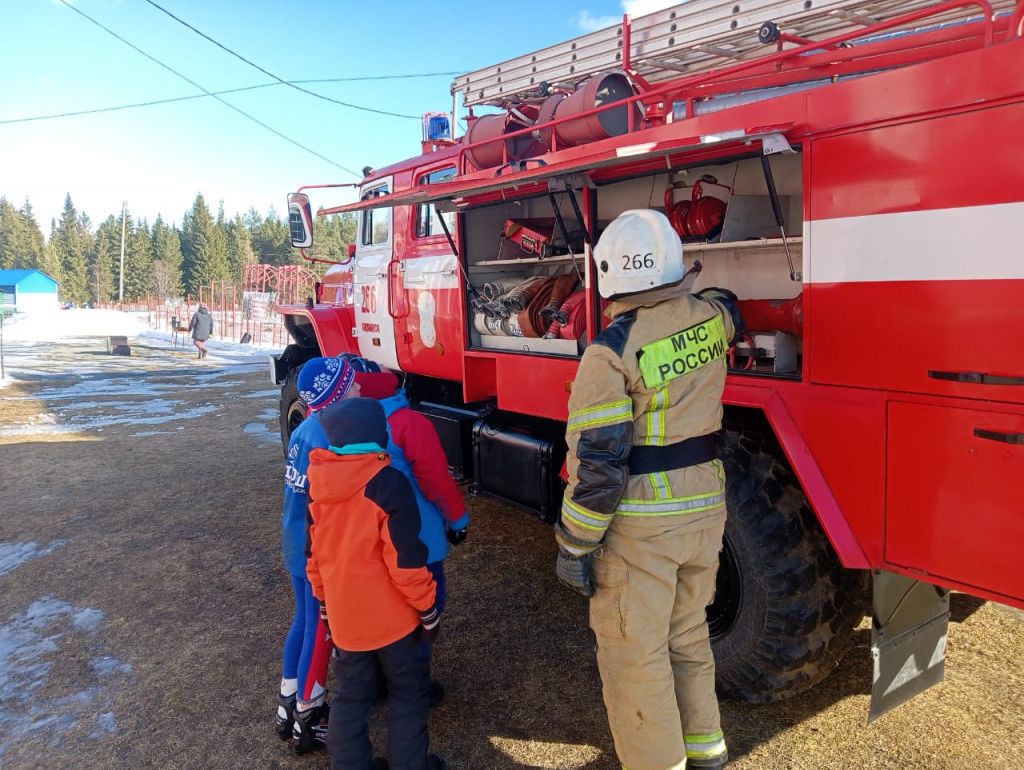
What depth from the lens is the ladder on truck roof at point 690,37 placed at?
9.98 ft

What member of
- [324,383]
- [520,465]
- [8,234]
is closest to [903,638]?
[520,465]

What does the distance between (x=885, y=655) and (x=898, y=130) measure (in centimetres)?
182

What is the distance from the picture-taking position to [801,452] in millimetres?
2510

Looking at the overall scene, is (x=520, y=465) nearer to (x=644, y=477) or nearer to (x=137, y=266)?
(x=644, y=477)

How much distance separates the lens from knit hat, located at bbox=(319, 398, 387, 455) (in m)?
2.25

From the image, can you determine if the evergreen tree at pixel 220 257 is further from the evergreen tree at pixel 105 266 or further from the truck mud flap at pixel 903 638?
the truck mud flap at pixel 903 638

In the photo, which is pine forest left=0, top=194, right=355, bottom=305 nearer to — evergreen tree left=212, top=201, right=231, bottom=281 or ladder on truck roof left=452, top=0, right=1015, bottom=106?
evergreen tree left=212, top=201, right=231, bottom=281

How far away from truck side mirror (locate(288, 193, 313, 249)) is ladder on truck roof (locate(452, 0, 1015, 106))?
1.70 metres

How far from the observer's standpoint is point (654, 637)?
2.14 m

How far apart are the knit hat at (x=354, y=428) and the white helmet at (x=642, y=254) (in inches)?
35.8

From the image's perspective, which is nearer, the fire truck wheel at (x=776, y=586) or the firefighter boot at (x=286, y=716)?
the fire truck wheel at (x=776, y=586)

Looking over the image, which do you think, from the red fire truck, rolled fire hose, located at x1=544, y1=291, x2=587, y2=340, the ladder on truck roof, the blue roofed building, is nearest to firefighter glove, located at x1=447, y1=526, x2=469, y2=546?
the red fire truck

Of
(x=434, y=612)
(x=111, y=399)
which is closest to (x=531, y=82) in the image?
(x=434, y=612)

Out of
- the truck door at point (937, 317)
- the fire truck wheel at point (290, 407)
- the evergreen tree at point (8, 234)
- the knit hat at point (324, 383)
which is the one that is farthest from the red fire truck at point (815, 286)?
the evergreen tree at point (8, 234)
